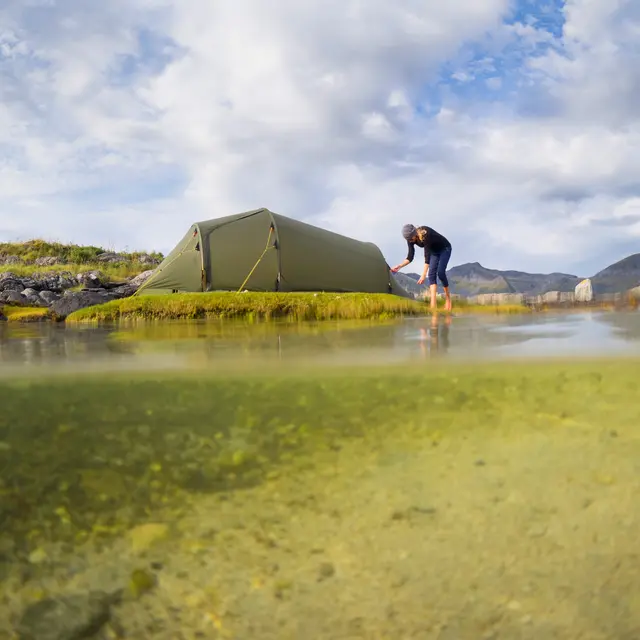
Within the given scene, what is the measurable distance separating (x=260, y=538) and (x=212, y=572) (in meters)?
0.18

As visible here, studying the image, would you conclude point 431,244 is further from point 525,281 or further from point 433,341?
point 525,281

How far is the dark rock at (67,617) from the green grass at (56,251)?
1108 inches

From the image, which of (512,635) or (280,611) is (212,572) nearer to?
(280,611)

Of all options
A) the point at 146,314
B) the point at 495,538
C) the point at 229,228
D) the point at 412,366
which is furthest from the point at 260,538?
the point at 229,228

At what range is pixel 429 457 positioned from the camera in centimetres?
218

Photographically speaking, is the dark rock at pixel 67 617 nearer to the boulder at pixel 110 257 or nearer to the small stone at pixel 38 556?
the small stone at pixel 38 556

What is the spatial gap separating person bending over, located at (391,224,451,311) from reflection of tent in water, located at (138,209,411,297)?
3754 millimetres

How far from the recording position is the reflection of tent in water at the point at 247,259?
13.5 meters

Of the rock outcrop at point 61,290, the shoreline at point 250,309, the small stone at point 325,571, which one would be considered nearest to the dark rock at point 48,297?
the rock outcrop at point 61,290

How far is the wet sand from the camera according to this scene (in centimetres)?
128

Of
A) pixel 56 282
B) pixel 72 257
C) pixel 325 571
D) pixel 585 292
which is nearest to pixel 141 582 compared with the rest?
pixel 325 571

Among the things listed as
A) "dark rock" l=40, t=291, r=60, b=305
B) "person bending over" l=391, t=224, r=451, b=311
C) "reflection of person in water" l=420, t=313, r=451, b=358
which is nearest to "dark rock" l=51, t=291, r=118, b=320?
"dark rock" l=40, t=291, r=60, b=305

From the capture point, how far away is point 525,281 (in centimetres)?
2875

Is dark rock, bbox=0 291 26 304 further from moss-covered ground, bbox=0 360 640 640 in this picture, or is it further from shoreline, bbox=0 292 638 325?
moss-covered ground, bbox=0 360 640 640
